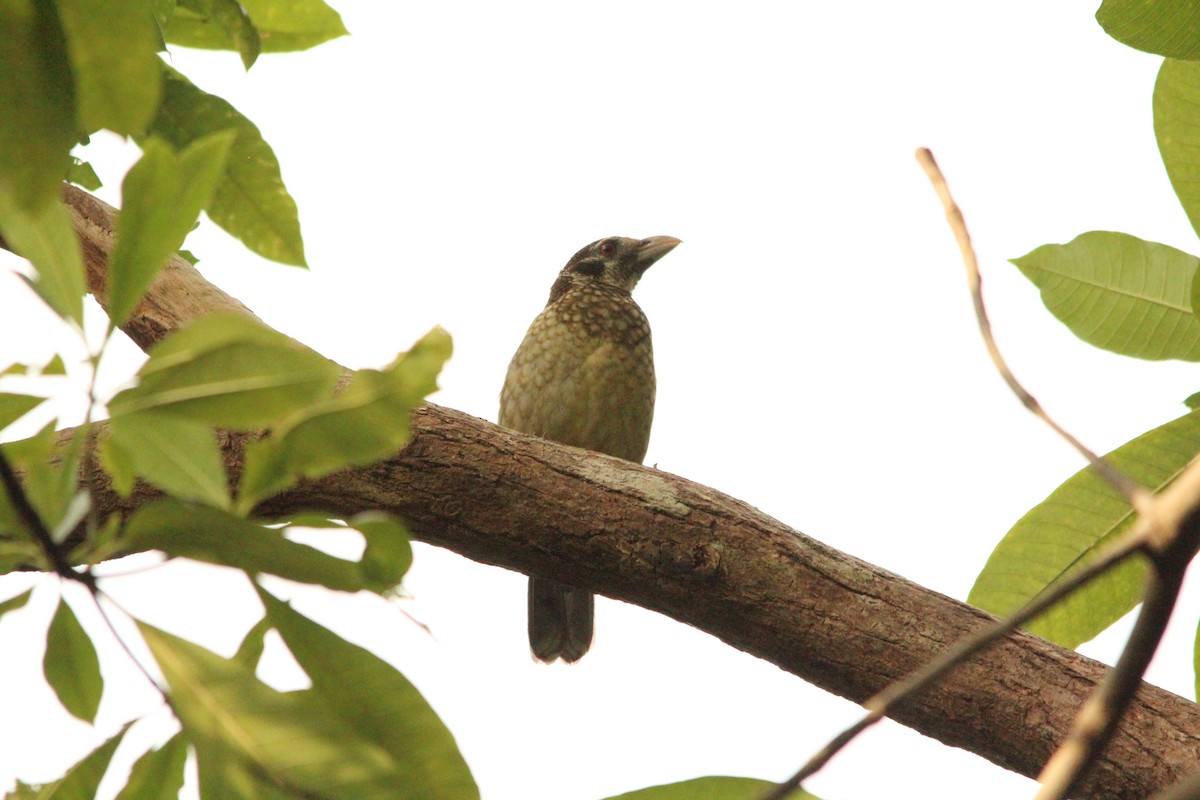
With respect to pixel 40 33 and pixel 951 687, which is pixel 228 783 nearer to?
pixel 40 33

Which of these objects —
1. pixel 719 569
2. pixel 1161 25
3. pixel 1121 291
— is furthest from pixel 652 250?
pixel 1161 25

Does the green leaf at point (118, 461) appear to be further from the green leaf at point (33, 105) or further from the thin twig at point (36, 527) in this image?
the green leaf at point (33, 105)

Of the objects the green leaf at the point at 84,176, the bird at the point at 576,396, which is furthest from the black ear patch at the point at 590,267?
the green leaf at the point at 84,176

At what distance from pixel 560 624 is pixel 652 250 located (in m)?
1.87

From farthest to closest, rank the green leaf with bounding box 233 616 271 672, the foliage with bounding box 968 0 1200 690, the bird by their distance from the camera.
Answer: the bird, the foliage with bounding box 968 0 1200 690, the green leaf with bounding box 233 616 271 672

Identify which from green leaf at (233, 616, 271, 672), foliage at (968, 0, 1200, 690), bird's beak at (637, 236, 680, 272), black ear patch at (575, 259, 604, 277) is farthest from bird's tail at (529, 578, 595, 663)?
green leaf at (233, 616, 271, 672)

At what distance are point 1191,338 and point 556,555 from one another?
1.35m

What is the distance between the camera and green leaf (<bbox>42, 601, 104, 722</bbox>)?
1.23m

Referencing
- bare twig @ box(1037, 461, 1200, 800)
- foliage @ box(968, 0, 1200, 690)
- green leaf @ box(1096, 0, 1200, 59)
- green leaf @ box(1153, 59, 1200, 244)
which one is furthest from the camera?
foliage @ box(968, 0, 1200, 690)

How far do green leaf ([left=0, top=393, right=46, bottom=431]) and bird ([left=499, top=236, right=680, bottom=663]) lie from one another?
3512 millimetres

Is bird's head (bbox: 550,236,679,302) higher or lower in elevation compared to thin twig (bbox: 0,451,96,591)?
higher

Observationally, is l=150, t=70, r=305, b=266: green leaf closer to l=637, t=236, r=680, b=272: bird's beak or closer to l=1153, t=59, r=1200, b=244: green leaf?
l=1153, t=59, r=1200, b=244: green leaf

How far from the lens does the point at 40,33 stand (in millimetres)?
919

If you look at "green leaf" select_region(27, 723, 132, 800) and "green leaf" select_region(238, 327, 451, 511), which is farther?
"green leaf" select_region(27, 723, 132, 800)
